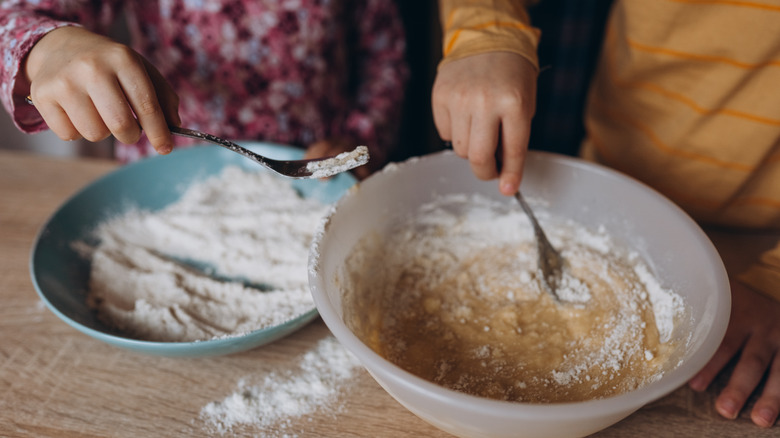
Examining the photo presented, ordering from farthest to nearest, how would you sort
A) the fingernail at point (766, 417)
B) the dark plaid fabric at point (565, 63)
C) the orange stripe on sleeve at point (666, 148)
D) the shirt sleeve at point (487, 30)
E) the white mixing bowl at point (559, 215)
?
the dark plaid fabric at point (565, 63)
the orange stripe on sleeve at point (666, 148)
the shirt sleeve at point (487, 30)
the fingernail at point (766, 417)
the white mixing bowl at point (559, 215)

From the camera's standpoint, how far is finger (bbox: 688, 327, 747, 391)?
68cm

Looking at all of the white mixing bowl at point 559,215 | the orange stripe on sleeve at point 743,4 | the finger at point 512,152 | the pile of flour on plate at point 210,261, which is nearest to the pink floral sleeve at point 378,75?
the pile of flour on plate at point 210,261

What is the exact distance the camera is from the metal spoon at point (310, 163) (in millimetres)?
665

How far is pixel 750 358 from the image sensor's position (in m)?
0.69

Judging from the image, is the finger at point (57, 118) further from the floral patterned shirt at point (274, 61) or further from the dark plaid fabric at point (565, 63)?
the dark plaid fabric at point (565, 63)

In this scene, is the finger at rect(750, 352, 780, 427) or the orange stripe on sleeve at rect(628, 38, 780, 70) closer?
the finger at rect(750, 352, 780, 427)

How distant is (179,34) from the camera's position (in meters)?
1.13

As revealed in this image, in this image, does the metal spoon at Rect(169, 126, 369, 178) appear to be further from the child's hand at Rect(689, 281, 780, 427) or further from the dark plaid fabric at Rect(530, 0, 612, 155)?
the dark plaid fabric at Rect(530, 0, 612, 155)

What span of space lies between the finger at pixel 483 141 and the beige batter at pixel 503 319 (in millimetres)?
176

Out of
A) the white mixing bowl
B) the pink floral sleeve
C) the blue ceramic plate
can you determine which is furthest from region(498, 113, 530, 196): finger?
the pink floral sleeve

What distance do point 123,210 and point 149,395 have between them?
44cm

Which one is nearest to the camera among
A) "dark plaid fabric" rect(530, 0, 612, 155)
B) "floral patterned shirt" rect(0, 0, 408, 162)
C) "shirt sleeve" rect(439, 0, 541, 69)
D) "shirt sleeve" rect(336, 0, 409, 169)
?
"shirt sleeve" rect(439, 0, 541, 69)

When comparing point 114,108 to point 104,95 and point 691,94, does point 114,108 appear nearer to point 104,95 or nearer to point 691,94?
point 104,95

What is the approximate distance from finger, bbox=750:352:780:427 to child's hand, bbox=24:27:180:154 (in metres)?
0.76
